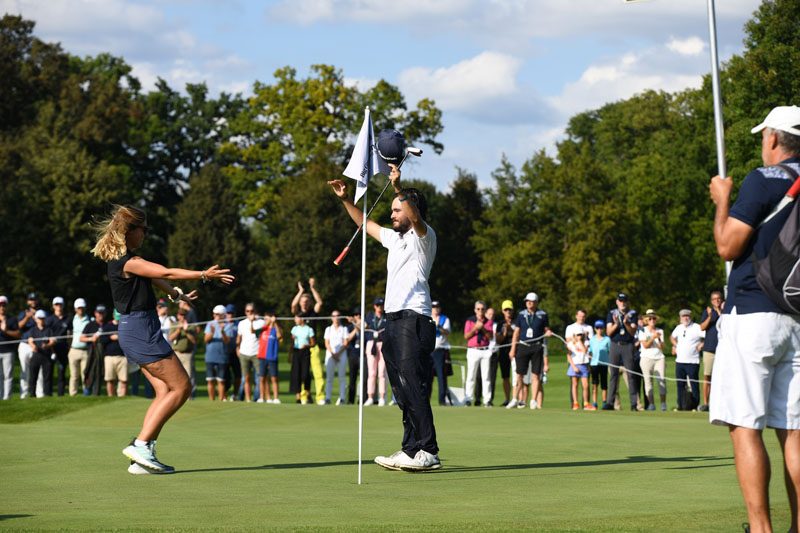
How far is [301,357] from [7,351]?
628 cm

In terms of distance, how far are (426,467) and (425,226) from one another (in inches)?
81.6

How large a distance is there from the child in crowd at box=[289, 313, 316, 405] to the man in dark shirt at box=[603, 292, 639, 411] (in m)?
6.37

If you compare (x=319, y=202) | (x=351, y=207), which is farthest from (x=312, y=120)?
(x=351, y=207)

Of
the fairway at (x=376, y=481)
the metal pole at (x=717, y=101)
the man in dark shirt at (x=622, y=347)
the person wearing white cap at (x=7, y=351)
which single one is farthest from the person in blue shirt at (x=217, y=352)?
the metal pole at (x=717, y=101)

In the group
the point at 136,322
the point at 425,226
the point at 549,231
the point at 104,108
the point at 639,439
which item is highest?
the point at 104,108

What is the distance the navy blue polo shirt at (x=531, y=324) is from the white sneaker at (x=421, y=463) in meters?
12.4

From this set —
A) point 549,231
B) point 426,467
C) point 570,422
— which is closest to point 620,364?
point 570,422

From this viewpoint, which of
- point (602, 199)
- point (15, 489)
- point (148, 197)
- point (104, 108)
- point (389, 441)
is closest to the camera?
point (15, 489)

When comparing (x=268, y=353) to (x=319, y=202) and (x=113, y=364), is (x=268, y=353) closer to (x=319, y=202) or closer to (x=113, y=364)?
(x=113, y=364)

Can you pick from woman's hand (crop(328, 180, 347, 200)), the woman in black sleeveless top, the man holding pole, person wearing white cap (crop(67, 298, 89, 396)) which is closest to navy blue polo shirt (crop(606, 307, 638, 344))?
→ person wearing white cap (crop(67, 298, 89, 396))

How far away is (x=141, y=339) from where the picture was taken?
28.6 feet

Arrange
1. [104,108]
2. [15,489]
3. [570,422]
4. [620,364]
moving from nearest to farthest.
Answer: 1. [15,489]
2. [570,422]
3. [620,364]
4. [104,108]

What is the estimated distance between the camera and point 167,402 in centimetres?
881

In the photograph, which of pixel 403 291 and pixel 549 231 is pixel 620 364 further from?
pixel 549 231
